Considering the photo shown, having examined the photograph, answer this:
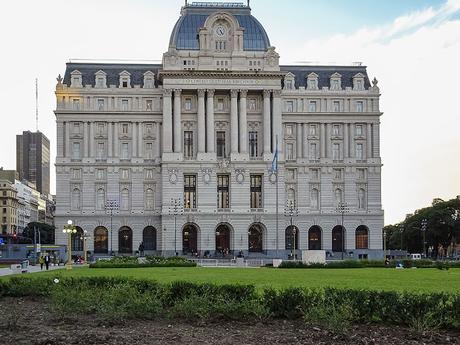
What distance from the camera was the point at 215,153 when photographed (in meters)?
125

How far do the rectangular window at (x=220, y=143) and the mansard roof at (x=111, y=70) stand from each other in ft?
50.9

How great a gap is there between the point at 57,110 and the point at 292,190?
1741 inches

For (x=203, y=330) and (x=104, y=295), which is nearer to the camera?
(x=203, y=330)

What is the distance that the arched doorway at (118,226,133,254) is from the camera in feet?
416

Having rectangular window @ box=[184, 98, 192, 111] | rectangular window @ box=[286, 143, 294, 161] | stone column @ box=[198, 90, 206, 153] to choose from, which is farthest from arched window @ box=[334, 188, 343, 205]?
rectangular window @ box=[184, 98, 192, 111]

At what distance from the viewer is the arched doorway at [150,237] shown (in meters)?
127

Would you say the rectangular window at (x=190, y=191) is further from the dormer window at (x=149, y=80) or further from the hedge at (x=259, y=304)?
the hedge at (x=259, y=304)

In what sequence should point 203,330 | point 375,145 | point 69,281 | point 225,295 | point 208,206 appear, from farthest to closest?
point 375,145 < point 208,206 < point 69,281 < point 225,295 < point 203,330

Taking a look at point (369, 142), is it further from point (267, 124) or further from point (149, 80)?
point (149, 80)

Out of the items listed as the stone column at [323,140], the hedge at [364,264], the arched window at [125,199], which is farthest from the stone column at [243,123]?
the hedge at [364,264]

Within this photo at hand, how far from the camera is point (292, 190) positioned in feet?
425

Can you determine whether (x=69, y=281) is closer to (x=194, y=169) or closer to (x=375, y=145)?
(x=194, y=169)

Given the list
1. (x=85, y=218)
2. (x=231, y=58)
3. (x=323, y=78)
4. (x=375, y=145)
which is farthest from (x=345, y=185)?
(x=85, y=218)

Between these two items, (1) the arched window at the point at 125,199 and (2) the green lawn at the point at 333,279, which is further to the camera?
(1) the arched window at the point at 125,199
